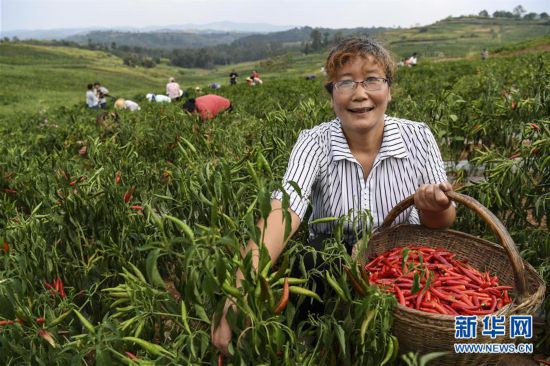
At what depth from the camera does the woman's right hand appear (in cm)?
141

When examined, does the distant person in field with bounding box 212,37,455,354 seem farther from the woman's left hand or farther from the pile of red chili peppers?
the pile of red chili peppers

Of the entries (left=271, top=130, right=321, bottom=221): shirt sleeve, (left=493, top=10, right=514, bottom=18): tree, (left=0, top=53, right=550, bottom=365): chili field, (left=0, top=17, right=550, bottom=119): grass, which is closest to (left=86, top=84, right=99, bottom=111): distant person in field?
(left=0, top=17, right=550, bottom=119): grass

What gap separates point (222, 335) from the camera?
4.62ft

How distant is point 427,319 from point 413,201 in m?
0.64

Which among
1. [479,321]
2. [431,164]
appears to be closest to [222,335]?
[479,321]

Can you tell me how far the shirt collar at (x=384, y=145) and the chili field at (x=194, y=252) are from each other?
36 cm

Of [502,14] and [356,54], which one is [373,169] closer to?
[356,54]

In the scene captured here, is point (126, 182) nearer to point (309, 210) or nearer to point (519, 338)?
point (309, 210)

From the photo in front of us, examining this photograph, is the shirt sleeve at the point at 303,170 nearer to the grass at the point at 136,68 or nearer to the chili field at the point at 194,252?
the chili field at the point at 194,252

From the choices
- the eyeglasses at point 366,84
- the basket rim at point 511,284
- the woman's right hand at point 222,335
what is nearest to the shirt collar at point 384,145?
the eyeglasses at point 366,84

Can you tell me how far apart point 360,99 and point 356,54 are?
0.67 ft

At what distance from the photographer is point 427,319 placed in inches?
60.7

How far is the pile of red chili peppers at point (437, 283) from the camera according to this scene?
5.61 ft

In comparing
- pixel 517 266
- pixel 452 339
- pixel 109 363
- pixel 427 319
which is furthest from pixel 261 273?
pixel 517 266
